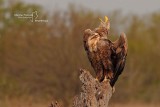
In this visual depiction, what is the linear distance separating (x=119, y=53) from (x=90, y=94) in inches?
27.9

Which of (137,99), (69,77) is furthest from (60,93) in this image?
(137,99)

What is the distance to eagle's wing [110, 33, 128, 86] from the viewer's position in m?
7.50

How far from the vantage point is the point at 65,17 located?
31875mm

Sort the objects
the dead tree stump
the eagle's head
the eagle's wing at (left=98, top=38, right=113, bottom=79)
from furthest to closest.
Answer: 1. the eagle's head
2. the eagle's wing at (left=98, top=38, right=113, bottom=79)
3. the dead tree stump

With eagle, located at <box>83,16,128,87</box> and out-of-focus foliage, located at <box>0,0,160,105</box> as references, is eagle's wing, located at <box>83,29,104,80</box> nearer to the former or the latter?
eagle, located at <box>83,16,128,87</box>

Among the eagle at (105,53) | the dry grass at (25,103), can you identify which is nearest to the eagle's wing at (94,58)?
the eagle at (105,53)

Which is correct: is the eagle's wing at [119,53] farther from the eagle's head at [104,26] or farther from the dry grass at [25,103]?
the dry grass at [25,103]

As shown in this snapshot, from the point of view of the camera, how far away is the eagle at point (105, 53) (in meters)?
7.49

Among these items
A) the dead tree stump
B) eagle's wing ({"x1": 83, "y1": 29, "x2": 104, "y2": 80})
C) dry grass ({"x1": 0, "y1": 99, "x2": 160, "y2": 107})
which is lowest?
the dead tree stump

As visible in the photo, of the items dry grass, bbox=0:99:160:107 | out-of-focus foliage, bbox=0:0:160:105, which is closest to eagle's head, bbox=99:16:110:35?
dry grass, bbox=0:99:160:107

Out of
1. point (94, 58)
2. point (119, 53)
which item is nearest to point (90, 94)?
point (94, 58)

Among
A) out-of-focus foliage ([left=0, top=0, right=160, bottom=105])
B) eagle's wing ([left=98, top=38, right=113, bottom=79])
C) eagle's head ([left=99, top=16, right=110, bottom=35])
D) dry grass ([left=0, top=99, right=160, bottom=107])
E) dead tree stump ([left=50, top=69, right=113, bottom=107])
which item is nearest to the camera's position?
dead tree stump ([left=50, top=69, right=113, bottom=107])

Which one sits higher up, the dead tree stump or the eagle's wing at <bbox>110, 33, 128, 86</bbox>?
the eagle's wing at <bbox>110, 33, 128, 86</bbox>

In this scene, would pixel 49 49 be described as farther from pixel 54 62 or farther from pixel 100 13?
pixel 100 13
